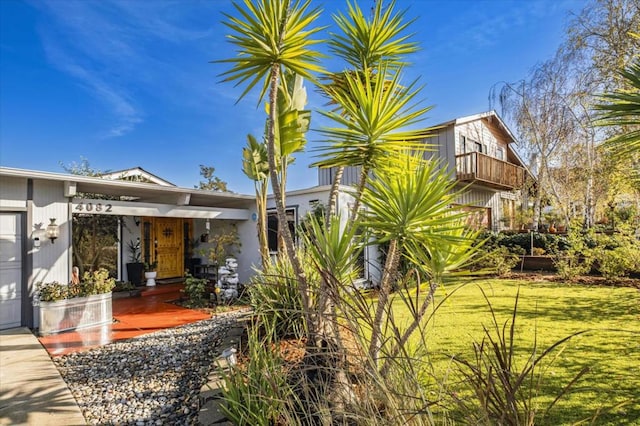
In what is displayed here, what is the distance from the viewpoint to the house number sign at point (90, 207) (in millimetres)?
7859

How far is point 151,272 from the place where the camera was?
12367mm

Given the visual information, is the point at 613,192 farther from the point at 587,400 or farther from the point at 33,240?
the point at 33,240

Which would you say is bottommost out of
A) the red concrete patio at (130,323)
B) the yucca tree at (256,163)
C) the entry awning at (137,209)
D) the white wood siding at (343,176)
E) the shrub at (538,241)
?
the red concrete patio at (130,323)

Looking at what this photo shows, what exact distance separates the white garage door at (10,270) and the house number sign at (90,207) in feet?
3.70

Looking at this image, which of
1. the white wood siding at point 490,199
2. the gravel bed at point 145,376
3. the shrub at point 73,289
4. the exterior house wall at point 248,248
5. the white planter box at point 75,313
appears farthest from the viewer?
the white wood siding at point 490,199

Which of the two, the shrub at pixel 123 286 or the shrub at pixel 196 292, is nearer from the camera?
the shrub at pixel 196 292

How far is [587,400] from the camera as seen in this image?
10.4 ft

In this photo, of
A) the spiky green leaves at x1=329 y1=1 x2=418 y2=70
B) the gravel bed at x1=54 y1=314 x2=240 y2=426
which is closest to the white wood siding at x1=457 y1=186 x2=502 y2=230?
the spiky green leaves at x1=329 y1=1 x2=418 y2=70

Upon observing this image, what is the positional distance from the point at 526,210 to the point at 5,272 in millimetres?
21949

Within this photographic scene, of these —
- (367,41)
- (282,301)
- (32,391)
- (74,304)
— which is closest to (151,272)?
(74,304)

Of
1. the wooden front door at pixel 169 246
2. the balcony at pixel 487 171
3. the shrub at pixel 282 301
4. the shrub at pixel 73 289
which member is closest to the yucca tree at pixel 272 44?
the shrub at pixel 282 301

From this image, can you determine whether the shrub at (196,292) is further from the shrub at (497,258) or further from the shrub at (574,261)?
the shrub at (574,261)

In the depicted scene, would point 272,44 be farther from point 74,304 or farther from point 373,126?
point 74,304

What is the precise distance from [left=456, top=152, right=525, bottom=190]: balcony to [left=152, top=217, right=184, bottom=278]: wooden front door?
12.6m
